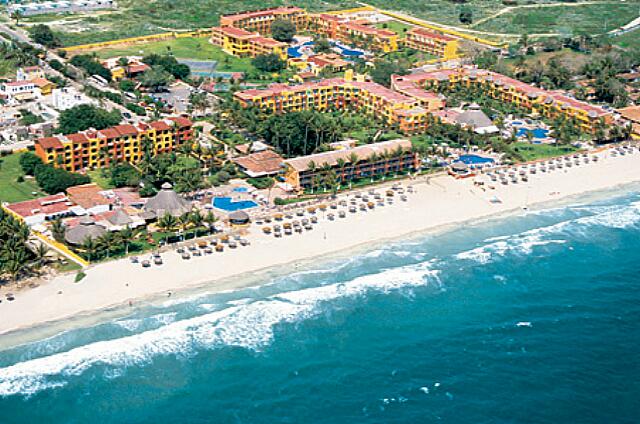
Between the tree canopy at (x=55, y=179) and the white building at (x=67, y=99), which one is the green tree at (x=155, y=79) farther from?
the tree canopy at (x=55, y=179)

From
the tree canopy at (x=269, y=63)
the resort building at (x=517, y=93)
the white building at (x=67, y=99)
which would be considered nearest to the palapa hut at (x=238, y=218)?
the white building at (x=67, y=99)

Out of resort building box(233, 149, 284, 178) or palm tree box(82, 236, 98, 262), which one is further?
resort building box(233, 149, 284, 178)

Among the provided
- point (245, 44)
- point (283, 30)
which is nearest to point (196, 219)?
point (245, 44)

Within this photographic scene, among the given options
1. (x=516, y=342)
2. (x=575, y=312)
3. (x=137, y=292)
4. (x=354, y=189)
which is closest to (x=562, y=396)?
(x=516, y=342)

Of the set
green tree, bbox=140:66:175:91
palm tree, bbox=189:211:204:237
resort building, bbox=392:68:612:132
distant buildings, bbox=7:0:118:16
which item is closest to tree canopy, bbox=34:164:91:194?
palm tree, bbox=189:211:204:237

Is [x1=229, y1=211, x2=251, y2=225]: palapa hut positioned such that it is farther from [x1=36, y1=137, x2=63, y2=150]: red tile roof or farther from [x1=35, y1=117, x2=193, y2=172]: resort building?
[x1=36, y1=137, x2=63, y2=150]: red tile roof

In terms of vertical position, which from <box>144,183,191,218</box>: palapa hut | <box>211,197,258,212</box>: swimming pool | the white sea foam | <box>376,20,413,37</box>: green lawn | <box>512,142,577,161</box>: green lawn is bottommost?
<box>376,20,413,37</box>: green lawn

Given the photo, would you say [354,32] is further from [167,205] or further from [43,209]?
[43,209]
